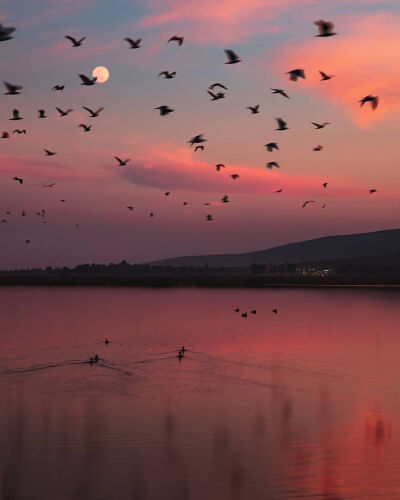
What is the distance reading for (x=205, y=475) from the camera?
20953mm

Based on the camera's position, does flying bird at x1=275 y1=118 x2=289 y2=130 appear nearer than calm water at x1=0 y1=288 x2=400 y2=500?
No

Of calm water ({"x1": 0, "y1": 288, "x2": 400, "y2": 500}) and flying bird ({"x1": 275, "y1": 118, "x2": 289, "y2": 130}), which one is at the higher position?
flying bird ({"x1": 275, "y1": 118, "x2": 289, "y2": 130})

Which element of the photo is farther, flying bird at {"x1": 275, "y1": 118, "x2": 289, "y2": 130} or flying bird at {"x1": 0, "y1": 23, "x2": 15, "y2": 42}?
flying bird at {"x1": 275, "y1": 118, "x2": 289, "y2": 130}

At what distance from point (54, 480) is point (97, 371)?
21749 millimetres

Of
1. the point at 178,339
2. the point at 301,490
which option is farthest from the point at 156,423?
the point at 178,339

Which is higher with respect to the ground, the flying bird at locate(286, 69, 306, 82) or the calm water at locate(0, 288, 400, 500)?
the flying bird at locate(286, 69, 306, 82)

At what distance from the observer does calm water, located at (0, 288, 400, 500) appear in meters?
20.4

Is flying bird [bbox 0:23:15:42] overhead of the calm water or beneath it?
overhead

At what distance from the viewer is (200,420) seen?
93.2ft

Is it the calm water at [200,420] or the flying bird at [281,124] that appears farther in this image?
the flying bird at [281,124]

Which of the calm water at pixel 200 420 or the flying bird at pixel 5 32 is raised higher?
the flying bird at pixel 5 32

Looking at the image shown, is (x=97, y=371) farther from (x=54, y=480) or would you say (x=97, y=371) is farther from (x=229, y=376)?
(x=54, y=480)

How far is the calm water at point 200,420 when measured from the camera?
66.9 ft

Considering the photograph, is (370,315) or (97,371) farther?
(370,315)
